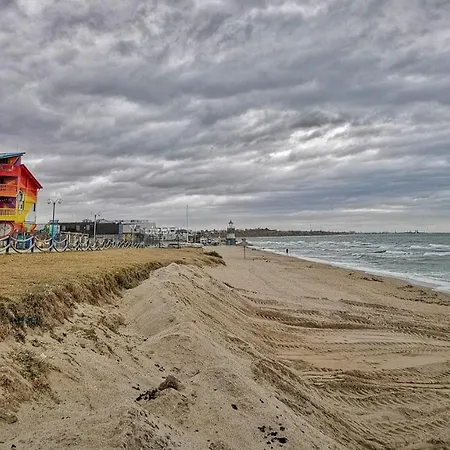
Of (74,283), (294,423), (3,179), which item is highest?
(3,179)

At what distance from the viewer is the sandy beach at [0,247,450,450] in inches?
167

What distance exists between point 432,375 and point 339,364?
6.03 ft

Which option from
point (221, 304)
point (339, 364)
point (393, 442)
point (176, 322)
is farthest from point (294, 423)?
point (221, 304)

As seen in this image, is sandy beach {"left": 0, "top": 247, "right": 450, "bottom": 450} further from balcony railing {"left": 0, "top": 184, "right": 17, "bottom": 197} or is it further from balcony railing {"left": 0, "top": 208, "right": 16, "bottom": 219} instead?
balcony railing {"left": 0, "top": 184, "right": 17, "bottom": 197}

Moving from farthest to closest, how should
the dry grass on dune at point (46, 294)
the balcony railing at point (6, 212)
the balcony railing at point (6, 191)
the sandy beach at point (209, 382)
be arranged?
1. the balcony railing at point (6, 191)
2. the balcony railing at point (6, 212)
3. the dry grass on dune at point (46, 294)
4. the sandy beach at point (209, 382)

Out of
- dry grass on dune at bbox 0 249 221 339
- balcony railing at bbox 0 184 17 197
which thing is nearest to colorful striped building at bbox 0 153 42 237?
balcony railing at bbox 0 184 17 197

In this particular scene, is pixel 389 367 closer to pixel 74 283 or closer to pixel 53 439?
pixel 74 283

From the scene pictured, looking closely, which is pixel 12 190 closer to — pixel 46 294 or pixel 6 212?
pixel 6 212

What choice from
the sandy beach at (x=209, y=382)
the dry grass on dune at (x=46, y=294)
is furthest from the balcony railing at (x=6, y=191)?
the sandy beach at (x=209, y=382)

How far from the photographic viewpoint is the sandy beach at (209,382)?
13.9 ft

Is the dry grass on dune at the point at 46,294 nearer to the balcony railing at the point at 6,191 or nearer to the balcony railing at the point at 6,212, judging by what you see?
the balcony railing at the point at 6,212

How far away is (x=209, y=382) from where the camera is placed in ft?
18.5

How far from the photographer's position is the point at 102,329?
292 inches

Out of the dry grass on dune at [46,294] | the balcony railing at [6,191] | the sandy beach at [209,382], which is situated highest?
the balcony railing at [6,191]
